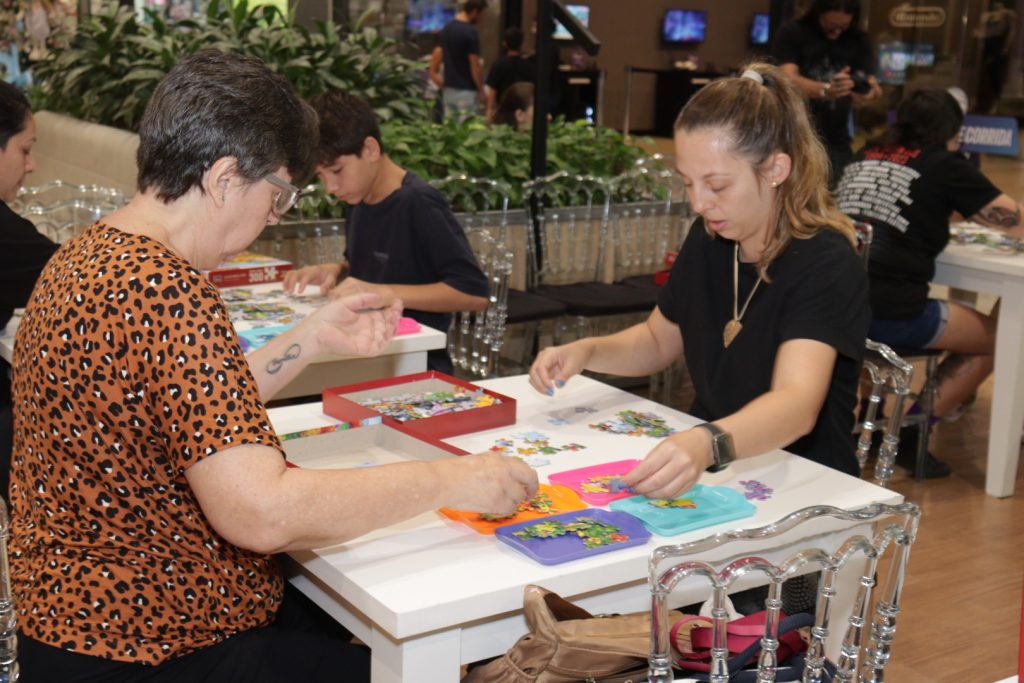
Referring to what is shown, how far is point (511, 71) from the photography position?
8727 mm

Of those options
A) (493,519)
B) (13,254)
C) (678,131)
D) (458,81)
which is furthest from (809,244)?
(458,81)

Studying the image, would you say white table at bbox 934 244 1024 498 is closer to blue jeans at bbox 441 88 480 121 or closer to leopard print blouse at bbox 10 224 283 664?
leopard print blouse at bbox 10 224 283 664

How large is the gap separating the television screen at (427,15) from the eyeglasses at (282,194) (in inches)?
380

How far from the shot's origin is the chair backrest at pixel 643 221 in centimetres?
573

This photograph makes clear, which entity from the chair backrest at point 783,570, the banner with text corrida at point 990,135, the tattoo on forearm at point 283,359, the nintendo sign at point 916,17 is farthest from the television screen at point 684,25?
the chair backrest at point 783,570

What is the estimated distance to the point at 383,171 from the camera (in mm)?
3691

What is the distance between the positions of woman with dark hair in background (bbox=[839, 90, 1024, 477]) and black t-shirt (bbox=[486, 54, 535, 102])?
4.26 m

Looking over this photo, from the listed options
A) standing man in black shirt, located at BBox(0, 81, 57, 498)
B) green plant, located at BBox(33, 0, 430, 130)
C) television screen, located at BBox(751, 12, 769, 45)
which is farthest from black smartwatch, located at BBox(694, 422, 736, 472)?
television screen, located at BBox(751, 12, 769, 45)

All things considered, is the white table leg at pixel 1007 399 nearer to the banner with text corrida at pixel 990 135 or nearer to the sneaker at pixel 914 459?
the sneaker at pixel 914 459

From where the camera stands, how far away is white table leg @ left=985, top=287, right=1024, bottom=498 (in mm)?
4434

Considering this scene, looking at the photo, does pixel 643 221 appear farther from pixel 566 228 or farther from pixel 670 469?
pixel 670 469

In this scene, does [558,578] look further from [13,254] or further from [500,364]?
[500,364]

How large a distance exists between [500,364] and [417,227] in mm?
1826

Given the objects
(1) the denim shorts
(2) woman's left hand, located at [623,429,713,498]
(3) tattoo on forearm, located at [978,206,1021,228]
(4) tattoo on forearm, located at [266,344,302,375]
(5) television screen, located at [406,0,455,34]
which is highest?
(5) television screen, located at [406,0,455,34]
